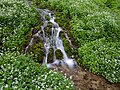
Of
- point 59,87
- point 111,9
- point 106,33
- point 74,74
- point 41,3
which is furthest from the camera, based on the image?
point 111,9

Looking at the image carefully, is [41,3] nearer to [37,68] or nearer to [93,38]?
[93,38]

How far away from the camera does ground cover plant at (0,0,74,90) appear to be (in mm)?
9508

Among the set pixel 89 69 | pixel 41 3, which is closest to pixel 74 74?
pixel 89 69

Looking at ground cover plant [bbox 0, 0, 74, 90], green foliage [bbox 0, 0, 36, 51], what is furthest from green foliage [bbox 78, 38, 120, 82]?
green foliage [bbox 0, 0, 36, 51]

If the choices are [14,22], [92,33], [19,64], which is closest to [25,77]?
[19,64]

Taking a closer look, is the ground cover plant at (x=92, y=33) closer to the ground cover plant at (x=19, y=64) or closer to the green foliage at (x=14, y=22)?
the green foliage at (x=14, y=22)

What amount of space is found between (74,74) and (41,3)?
7.91 m

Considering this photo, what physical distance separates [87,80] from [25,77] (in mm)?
3349

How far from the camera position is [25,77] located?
32.3 ft

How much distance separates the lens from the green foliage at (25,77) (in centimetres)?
934

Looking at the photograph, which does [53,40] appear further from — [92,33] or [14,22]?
[14,22]

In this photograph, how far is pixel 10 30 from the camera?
1391 cm

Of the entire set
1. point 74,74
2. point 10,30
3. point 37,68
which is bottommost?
point 74,74

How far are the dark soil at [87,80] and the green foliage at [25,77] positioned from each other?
1.37 meters
